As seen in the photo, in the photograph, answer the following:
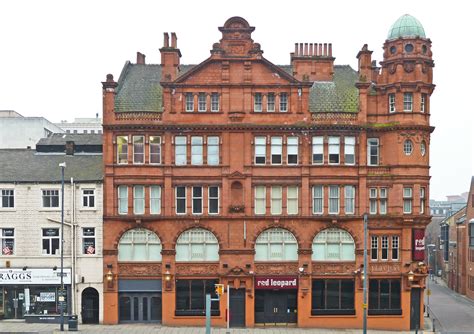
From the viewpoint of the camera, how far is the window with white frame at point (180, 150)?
4847cm

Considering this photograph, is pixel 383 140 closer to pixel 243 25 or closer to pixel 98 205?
pixel 243 25

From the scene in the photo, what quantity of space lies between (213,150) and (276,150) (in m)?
5.04

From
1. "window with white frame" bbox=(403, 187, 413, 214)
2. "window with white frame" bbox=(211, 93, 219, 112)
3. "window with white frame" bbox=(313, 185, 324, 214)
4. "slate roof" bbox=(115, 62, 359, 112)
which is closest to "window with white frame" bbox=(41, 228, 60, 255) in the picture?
"slate roof" bbox=(115, 62, 359, 112)

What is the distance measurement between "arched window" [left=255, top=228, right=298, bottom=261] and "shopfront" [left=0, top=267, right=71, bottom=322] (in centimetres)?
1532

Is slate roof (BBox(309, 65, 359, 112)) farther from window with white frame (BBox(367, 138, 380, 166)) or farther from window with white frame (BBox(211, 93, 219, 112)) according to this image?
window with white frame (BBox(211, 93, 219, 112))

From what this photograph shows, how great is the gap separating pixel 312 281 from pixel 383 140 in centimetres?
1265

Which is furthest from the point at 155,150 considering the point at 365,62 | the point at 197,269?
the point at 365,62

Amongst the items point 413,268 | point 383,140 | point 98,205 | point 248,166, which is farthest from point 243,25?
point 413,268

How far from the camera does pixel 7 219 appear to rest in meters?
48.7

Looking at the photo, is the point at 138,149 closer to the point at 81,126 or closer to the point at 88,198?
the point at 88,198

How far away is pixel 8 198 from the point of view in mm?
48906

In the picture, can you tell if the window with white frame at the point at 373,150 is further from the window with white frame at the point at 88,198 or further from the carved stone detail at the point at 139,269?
the window with white frame at the point at 88,198

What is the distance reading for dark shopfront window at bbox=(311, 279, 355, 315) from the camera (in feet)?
157

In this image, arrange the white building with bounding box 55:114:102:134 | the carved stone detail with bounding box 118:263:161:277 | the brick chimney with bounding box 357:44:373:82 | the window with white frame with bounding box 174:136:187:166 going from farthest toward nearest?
1. the white building with bounding box 55:114:102:134
2. the brick chimney with bounding box 357:44:373:82
3. the window with white frame with bounding box 174:136:187:166
4. the carved stone detail with bounding box 118:263:161:277
